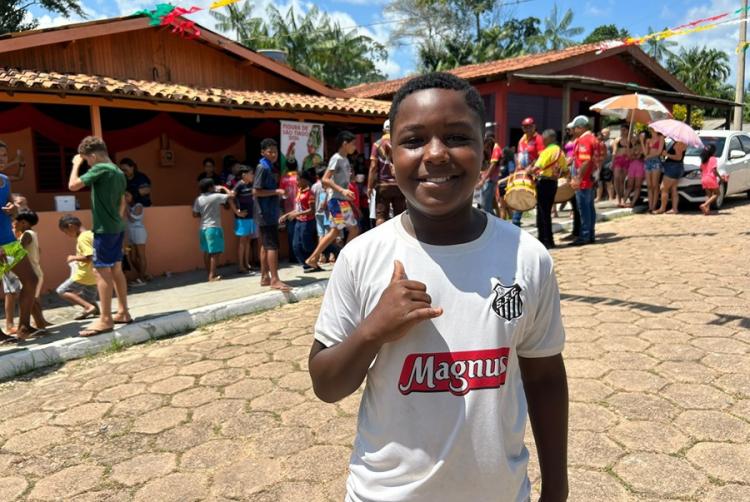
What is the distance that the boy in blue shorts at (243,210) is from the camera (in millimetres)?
8062

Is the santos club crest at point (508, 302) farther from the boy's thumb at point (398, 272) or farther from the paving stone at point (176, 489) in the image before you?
the paving stone at point (176, 489)

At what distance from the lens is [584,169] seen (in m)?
8.08

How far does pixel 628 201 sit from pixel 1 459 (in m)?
12.5

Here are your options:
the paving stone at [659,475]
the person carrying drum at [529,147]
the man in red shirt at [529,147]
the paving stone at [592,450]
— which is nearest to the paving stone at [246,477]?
the paving stone at [592,450]

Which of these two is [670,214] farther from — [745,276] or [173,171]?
[173,171]

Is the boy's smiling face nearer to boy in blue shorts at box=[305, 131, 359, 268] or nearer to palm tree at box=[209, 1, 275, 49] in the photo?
boy in blue shorts at box=[305, 131, 359, 268]

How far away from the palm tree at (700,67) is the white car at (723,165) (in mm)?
34963

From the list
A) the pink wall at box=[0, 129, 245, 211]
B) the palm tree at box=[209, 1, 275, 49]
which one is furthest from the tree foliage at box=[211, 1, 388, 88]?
the pink wall at box=[0, 129, 245, 211]

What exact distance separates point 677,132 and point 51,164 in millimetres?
10719

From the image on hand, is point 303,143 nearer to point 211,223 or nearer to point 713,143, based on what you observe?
point 211,223

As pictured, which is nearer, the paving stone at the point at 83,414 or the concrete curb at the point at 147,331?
the paving stone at the point at 83,414

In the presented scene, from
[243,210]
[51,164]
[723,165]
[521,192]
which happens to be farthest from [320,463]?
[723,165]

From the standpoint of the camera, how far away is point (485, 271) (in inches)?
48.9

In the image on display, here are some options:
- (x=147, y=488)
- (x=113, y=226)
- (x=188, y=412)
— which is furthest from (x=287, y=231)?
(x=147, y=488)
